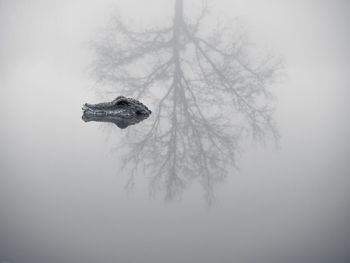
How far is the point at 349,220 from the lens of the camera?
2318 millimetres

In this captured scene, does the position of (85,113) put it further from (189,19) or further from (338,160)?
(189,19)

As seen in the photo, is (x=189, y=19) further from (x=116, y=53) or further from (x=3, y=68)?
(x=3, y=68)

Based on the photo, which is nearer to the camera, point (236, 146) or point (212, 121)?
point (236, 146)

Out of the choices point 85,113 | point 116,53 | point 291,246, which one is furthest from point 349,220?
point 116,53

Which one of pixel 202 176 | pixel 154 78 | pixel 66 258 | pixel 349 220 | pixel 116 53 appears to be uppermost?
pixel 116 53

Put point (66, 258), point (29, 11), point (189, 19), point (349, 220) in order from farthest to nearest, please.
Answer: point (29, 11)
point (189, 19)
point (349, 220)
point (66, 258)

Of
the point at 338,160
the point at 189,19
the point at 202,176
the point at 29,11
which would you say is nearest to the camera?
the point at 202,176

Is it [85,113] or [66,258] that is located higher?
[85,113]

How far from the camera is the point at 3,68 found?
5.68 metres

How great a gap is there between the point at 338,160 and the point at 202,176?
1.36 meters

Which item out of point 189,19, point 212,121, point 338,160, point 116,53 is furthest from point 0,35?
point 338,160

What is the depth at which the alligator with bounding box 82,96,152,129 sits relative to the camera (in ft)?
12.5

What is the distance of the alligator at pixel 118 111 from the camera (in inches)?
151

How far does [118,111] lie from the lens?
12.7 ft
